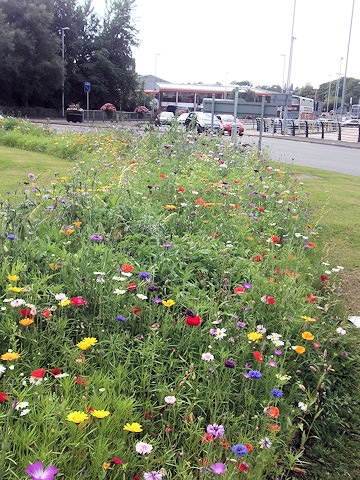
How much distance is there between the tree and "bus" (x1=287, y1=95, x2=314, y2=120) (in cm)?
2294

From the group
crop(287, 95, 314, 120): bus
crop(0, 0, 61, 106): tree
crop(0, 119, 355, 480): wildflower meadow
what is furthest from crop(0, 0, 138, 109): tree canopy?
crop(0, 119, 355, 480): wildflower meadow

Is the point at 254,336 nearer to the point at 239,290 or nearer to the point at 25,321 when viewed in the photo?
the point at 239,290

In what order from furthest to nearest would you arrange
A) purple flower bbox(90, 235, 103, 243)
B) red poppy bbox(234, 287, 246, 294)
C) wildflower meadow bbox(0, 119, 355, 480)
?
purple flower bbox(90, 235, 103, 243) → red poppy bbox(234, 287, 246, 294) → wildflower meadow bbox(0, 119, 355, 480)

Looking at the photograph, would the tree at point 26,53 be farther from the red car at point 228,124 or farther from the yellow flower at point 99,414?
the yellow flower at point 99,414

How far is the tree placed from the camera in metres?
42.6

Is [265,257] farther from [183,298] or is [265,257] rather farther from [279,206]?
[279,206]

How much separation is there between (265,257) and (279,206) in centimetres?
170

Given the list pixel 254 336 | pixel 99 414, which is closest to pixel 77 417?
pixel 99 414

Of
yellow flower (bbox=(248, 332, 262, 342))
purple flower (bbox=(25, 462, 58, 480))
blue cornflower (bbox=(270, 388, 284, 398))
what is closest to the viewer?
purple flower (bbox=(25, 462, 58, 480))

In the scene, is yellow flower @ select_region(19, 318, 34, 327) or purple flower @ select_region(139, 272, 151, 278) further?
purple flower @ select_region(139, 272, 151, 278)

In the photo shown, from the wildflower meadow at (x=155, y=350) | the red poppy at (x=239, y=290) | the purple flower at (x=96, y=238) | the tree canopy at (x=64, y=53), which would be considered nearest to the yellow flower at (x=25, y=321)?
the wildflower meadow at (x=155, y=350)

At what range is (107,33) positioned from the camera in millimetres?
55812

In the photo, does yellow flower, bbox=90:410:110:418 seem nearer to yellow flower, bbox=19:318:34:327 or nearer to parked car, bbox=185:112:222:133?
yellow flower, bbox=19:318:34:327

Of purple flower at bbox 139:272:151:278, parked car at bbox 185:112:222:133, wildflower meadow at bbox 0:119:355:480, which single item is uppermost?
parked car at bbox 185:112:222:133
